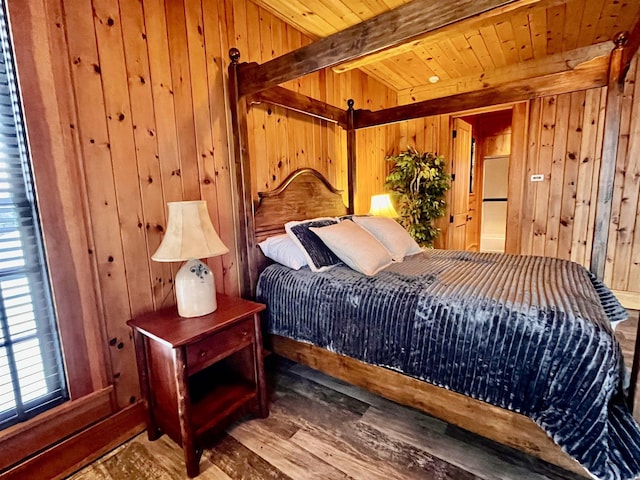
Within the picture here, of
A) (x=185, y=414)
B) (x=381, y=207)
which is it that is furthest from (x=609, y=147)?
(x=185, y=414)

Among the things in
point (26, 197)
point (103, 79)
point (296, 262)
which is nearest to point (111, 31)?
point (103, 79)

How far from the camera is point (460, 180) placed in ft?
14.4

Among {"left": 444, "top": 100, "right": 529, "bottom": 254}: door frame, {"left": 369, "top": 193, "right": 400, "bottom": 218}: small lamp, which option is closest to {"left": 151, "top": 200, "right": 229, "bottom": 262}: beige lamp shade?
{"left": 369, "top": 193, "right": 400, "bottom": 218}: small lamp

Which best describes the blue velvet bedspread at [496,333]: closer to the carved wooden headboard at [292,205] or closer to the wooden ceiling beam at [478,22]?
the carved wooden headboard at [292,205]

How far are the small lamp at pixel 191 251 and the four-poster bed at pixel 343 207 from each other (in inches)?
23.3

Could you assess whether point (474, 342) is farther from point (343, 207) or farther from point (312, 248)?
point (343, 207)

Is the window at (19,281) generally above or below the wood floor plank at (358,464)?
above

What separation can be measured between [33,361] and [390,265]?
1.96m

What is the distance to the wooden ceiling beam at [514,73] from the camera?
10.7 ft

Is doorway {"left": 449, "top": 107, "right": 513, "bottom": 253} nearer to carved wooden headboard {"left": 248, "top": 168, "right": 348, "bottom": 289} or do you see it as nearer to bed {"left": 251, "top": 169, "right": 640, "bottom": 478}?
carved wooden headboard {"left": 248, "top": 168, "right": 348, "bottom": 289}

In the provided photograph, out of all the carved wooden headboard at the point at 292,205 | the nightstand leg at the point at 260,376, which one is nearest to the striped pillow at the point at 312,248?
the carved wooden headboard at the point at 292,205

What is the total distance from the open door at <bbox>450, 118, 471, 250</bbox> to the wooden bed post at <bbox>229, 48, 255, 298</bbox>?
3.18m

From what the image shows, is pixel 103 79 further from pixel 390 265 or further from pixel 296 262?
pixel 390 265

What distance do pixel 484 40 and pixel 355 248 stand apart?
262cm
